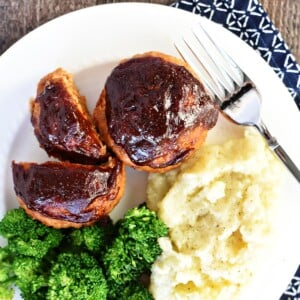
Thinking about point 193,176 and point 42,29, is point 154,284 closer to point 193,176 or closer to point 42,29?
point 193,176

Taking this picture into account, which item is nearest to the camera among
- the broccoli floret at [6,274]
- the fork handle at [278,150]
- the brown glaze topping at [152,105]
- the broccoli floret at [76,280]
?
the brown glaze topping at [152,105]

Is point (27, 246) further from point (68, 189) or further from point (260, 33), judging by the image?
point (260, 33)

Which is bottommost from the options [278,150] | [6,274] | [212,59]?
[6,274]

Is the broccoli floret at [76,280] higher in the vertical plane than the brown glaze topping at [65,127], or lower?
lower

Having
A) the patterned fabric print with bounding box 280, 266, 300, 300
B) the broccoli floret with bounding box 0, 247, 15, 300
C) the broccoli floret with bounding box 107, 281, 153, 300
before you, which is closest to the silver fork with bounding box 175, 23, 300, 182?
the patterned fabric print with bounding box 280, 266, 300, 300

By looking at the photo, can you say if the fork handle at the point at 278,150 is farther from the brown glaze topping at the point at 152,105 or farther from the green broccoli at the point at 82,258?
the green broccoli at the point at 82,258

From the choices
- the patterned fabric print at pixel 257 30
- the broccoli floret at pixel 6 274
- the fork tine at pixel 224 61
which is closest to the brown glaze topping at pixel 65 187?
the broccoli floret at pixel 6 274

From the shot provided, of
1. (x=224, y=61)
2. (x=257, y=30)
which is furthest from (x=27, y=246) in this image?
(x=257, y=30)
